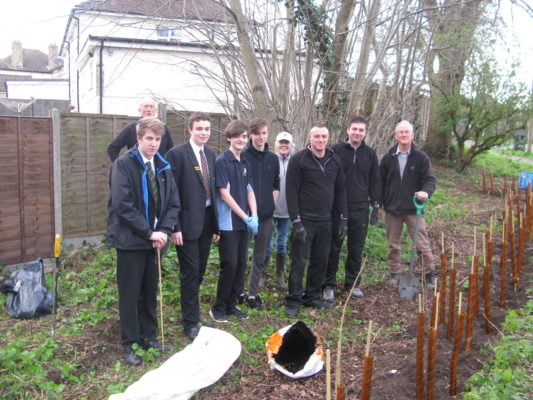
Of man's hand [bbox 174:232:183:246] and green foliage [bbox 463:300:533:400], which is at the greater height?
man's hand [bbox 174:232:183:246]

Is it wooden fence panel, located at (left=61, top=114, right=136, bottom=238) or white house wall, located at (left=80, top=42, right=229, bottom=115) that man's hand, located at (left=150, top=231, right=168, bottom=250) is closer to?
wooden fence panel, located at (left=61, top=114, right=136, bottom=238)

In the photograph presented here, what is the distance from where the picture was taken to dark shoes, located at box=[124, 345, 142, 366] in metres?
3.73

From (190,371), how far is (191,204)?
4.77 feet

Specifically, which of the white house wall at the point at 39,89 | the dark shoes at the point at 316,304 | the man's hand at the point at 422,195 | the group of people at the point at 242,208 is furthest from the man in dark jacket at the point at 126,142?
the white house wall at the point at 39,89

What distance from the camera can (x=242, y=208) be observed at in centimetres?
462

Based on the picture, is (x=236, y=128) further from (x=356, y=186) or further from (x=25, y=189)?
(x=25, y=189)

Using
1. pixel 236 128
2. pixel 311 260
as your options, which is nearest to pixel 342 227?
pixel 311 260

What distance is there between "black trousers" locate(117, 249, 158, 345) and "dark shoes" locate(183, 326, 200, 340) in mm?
307

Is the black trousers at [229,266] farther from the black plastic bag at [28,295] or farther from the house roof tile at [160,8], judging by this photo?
the house roof tile at [160,8]

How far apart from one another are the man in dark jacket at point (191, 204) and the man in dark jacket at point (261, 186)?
0.67 metres

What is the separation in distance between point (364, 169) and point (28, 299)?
3.81 metres

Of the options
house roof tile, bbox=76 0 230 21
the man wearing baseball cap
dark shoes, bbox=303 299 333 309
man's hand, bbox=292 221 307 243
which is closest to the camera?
man's hand, bbox=292 221 307 243

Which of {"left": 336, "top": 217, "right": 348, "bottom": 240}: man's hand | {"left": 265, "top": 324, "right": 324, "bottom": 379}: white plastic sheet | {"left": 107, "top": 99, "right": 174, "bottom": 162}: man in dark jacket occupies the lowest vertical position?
{"left": 265, "top": 324, "right": 324, "bottom": 379}: white plastic sheet

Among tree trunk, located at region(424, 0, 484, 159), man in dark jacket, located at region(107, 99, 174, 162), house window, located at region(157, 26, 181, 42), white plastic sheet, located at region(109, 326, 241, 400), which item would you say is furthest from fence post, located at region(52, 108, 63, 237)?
tree trunk, located at region(424, 0, 484, 159)
